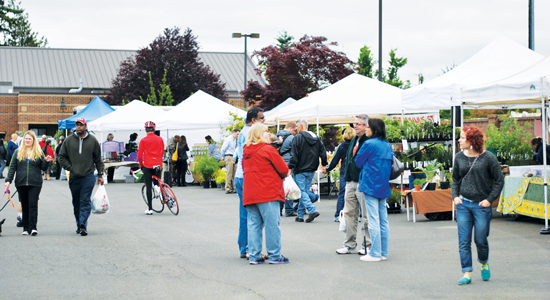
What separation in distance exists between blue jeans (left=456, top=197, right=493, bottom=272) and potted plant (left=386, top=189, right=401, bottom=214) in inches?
249

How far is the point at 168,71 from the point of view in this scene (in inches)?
1682

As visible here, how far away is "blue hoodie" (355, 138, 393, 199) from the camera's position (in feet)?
24.3

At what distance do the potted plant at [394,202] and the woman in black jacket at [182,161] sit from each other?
10977mm

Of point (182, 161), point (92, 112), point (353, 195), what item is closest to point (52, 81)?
point (92, 112)

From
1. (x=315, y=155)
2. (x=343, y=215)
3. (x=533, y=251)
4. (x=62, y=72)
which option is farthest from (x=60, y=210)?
(x=62, y=72)

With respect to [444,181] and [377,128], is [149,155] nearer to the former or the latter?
[444,181]

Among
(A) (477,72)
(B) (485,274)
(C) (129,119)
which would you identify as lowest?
(B) (485,274)

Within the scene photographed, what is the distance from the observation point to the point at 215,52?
61062mm

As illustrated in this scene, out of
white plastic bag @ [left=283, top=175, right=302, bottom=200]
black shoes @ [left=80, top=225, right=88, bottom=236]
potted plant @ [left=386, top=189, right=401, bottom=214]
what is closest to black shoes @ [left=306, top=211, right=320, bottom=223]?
white plastic bag @ [left=283, top=175, right=302, bottom=200]

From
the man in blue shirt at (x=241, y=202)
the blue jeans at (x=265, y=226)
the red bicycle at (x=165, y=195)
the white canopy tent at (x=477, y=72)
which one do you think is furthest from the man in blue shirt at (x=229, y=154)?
the blue jeans at (x=265, y=226)

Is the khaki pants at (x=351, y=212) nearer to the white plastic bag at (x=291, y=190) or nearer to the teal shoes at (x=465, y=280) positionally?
the teal shoes at (x=465, y=280)

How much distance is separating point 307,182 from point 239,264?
4332 millimetres

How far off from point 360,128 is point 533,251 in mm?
2792

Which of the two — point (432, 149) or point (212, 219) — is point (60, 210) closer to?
point (212, 219)
